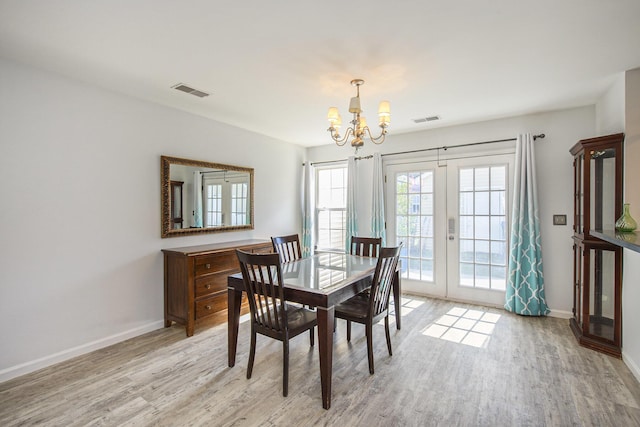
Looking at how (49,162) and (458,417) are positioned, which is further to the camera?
(49,162)

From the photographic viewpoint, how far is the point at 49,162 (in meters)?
2.62

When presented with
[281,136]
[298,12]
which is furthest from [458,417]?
[281,136]

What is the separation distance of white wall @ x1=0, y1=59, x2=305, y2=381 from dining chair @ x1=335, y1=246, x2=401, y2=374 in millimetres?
2202

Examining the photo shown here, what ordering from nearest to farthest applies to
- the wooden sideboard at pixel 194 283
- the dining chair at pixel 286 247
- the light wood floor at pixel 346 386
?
the light wood floor at pixel 346 386
the wooden sideboard at pixel 194 283
the dining chair at pixel 286 247

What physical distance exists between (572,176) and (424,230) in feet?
6.06

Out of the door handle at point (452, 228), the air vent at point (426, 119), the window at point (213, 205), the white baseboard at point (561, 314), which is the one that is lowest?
the white baseboard at point (561, 314)

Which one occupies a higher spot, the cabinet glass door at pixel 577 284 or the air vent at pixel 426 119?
the air vent at pixel 426 119

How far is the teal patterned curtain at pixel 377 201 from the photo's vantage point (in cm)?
474

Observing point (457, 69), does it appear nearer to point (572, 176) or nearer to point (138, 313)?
point (572, 176)

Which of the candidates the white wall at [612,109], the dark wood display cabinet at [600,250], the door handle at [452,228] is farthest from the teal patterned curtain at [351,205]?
the white wall at [612,109]

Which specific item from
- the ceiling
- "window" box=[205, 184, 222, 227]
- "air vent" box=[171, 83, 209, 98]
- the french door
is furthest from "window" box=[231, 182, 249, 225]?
the french door

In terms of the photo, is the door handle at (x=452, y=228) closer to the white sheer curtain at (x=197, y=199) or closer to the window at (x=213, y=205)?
the window at (x=213, y=205)

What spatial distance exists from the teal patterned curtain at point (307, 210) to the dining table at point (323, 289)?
209 centimetres

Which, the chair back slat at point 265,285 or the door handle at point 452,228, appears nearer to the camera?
the chair back slat at point 265,285
